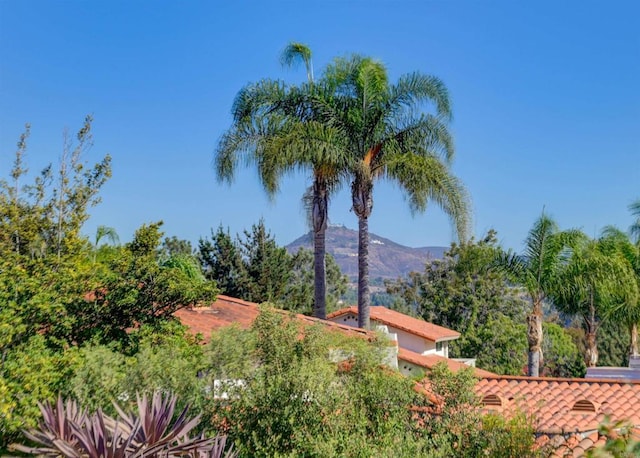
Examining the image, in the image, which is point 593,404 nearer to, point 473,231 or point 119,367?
point 473,231

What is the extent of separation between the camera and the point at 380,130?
1853cm

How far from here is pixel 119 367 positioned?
975cm

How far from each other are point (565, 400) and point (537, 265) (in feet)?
24.9

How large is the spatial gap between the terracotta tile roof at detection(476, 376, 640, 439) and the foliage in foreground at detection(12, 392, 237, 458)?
519 cm

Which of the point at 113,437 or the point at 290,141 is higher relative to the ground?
the point at 290,141

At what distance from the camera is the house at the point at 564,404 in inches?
383

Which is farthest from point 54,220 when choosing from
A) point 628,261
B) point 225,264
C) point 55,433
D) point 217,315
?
point 628,261

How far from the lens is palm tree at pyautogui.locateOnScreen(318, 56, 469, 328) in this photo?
1808cm

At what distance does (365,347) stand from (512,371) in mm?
27665

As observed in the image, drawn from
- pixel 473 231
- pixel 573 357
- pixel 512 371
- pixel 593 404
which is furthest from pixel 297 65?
pixel 573 357

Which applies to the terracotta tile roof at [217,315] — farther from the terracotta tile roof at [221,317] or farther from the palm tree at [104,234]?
the palm tree at [104,234]

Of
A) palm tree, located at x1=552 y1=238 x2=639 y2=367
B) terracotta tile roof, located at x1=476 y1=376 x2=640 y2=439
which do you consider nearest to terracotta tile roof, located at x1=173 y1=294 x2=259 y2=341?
terracotta tile roof, located at x1=476 y1=376 x2=640 y2=439

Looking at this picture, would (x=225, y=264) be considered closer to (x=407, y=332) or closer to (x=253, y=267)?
(x=253, y=267)

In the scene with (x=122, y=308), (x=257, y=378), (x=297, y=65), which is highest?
(x=297, y=65)
